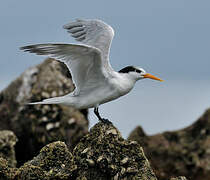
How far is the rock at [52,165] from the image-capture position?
8.98 m

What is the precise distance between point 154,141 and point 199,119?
1860 mm

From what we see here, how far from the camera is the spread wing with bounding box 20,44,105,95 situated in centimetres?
1034

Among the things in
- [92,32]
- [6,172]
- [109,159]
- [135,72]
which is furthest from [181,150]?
[6,172]

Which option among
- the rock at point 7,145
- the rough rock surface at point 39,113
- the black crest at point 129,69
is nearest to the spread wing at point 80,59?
the black crest at point 129,69

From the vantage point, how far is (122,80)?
1135 centimetres

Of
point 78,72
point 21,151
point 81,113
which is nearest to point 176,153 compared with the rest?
point 81,113

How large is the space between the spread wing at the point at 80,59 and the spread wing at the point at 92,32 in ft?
4.08

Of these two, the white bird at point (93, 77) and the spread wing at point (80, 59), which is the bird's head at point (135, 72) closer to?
the white bird at point (93, 77)

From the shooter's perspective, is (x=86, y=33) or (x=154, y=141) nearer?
(x=86, y=33)

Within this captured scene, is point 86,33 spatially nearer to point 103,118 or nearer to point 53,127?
point 103,118

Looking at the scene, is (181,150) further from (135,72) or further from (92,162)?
(92,162)

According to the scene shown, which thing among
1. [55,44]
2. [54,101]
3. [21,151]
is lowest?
[21,151]

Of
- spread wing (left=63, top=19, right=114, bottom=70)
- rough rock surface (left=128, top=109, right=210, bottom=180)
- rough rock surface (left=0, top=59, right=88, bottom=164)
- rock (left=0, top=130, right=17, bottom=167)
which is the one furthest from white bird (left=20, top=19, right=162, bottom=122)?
rough rock surface (left=0, top=59, right=88, bottom=164)

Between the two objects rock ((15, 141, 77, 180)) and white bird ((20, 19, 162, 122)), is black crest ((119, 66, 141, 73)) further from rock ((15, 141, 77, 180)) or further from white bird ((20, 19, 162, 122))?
rock ((15, 141, 77, 180))
